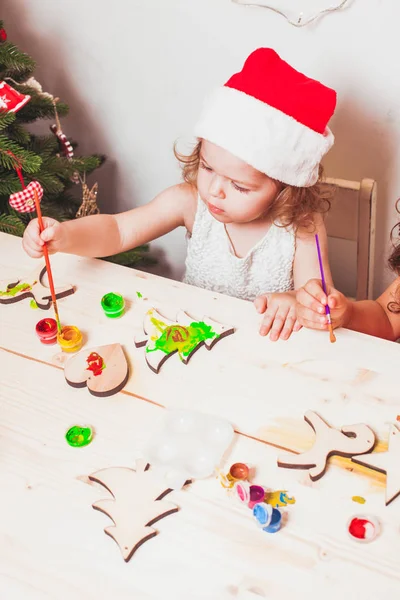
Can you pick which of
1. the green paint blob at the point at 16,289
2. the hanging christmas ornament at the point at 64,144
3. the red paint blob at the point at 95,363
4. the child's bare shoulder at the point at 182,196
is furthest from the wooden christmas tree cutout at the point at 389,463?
the hanging christmas ornament at the point at 64,144

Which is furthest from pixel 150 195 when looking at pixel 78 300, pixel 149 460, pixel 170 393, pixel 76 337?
pixel 149 460

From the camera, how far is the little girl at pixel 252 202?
3.01ft

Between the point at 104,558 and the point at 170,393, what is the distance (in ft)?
0.78

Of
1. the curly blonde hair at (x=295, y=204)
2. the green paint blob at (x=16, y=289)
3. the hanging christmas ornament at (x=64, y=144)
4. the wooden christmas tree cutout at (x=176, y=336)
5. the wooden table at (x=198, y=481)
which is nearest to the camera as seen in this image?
the wooden table at (x=198, y=481)

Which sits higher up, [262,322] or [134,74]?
[134,74]

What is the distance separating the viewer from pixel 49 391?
0.78 m

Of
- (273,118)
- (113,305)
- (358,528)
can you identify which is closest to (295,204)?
(273,118)

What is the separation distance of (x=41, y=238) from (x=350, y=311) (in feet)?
1.80

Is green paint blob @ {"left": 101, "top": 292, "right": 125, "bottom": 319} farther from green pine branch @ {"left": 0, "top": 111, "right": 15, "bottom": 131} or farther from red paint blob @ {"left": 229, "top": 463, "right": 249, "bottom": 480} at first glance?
green pine branch @ {"left": 0, "top": 111, "right": 15, "bottom": 131}

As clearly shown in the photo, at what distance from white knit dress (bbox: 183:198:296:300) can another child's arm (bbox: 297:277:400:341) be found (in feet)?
0.67

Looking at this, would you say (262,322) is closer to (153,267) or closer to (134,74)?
(134,74)

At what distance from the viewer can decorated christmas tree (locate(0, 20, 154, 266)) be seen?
3.75ft

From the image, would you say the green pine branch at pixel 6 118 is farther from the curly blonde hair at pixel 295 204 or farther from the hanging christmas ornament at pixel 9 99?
the curly blonde hair at pixel 295 204

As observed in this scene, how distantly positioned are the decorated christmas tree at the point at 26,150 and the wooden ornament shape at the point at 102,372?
408 mm
